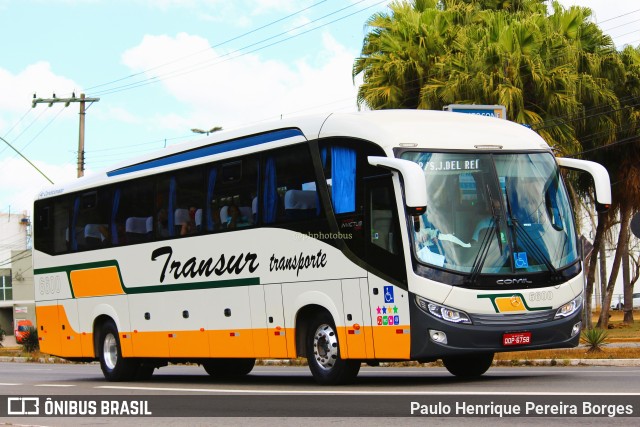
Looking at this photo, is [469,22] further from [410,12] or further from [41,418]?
[41,418]

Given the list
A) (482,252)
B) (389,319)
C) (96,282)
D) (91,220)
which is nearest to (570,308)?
(482,252)

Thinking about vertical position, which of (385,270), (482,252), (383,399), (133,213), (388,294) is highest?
(133,213)

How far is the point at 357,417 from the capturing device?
11.7 meters

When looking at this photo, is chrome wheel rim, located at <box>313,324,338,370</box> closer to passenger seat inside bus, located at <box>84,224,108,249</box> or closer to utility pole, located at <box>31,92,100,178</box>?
passenger seat inside bus, located at <box>84,224,108,249</box>

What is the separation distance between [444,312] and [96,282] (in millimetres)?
9443

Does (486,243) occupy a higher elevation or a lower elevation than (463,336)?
higher

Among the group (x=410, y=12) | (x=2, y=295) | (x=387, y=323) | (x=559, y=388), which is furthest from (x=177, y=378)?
(x=2, y=295)

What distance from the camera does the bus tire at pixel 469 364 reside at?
17359 mm

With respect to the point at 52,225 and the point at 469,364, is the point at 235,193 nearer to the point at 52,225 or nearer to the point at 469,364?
the point at 469,364

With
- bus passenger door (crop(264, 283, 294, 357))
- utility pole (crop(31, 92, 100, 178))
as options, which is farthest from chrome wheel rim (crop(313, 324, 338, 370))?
utility pole (crop(31, 92, 100, 178))

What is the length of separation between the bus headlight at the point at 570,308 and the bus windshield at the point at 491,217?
0.52m

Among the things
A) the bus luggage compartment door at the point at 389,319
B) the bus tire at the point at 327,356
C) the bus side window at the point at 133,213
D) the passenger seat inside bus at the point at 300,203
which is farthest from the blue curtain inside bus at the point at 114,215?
the bus luggage compartment door at the point at 389,319

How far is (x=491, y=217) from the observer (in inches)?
592

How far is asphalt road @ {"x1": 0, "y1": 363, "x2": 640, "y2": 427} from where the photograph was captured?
11.4 metres
